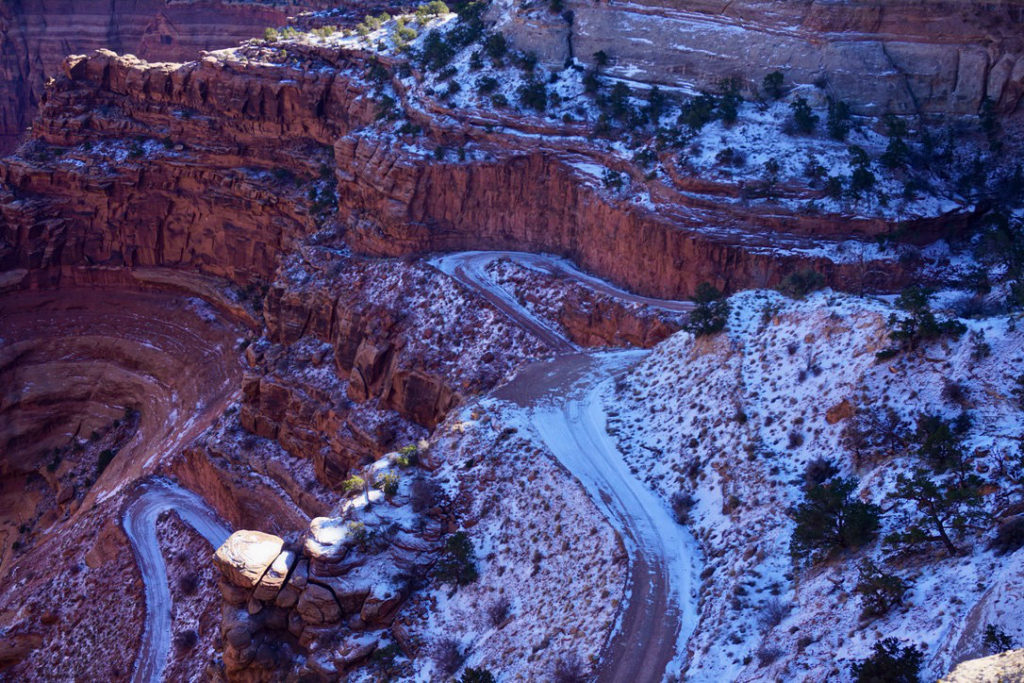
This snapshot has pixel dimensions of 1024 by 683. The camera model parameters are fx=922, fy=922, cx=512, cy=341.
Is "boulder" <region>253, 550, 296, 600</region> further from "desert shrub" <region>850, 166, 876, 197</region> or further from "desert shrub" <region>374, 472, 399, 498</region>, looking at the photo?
"desert shrub" <region>850, 166, 876, 197</region>

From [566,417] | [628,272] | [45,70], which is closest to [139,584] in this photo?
[566,417]

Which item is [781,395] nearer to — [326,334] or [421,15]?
[326,334]

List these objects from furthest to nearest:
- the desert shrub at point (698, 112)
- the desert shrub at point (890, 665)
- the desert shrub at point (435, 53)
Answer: the desert shrub at point (435, 53) < the desert shrub at point (698, 112) < the desert shrub at point (890, 665)

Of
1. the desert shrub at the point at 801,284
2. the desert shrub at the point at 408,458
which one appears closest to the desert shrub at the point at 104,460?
the desert shrub at the point at 408,458

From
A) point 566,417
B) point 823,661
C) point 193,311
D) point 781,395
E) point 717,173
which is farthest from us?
point 193,311

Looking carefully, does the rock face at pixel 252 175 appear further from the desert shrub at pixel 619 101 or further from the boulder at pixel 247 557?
the boulder at pixel 247 557

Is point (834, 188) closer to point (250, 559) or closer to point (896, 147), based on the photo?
point (896, 147)
